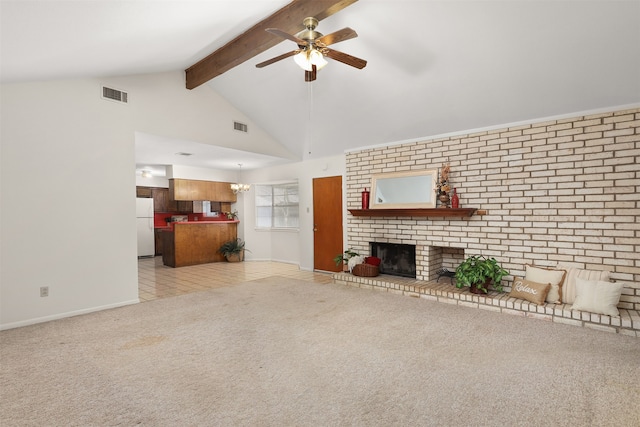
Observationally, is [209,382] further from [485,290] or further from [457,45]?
[457,45]

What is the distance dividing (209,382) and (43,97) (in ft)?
11.7

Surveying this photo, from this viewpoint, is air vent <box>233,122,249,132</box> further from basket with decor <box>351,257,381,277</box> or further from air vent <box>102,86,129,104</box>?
basket with decor <box>351,257,381,277</box>

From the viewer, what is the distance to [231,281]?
5.55 meters

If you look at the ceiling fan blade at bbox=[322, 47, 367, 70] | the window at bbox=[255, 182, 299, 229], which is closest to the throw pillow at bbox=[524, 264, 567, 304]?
the ceiling fan blade at bbox=[322, 47, 367, 70]

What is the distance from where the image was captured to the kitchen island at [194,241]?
23.5 feet

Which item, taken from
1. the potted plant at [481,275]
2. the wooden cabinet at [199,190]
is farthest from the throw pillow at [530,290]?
the wooden cabinet at [199,190]

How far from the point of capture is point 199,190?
25.0 feet

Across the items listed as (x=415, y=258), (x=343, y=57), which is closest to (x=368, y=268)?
(x=415, y=258)

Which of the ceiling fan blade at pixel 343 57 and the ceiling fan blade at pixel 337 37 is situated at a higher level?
the ceiling fan blade at pixel 337 37

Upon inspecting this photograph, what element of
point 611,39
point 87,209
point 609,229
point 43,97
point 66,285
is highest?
point 611,39

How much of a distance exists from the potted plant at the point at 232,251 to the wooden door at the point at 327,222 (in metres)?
2.31

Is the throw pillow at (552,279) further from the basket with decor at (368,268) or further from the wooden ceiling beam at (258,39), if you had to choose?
the wooden ceiling beam at (258,39)

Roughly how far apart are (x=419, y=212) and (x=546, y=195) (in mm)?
1514

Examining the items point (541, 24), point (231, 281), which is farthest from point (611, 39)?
point (231, 281)
